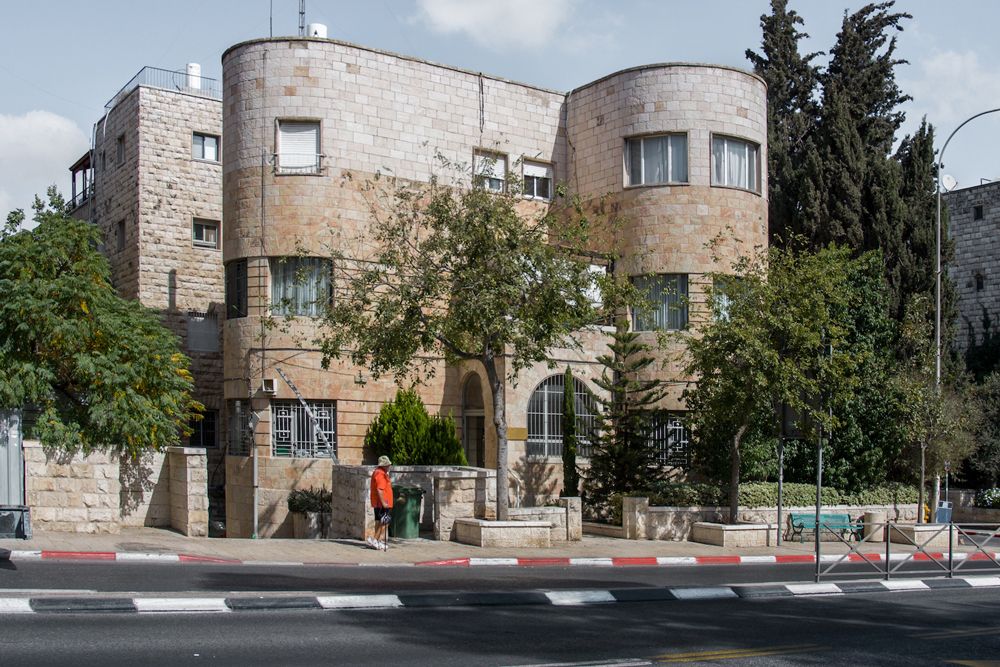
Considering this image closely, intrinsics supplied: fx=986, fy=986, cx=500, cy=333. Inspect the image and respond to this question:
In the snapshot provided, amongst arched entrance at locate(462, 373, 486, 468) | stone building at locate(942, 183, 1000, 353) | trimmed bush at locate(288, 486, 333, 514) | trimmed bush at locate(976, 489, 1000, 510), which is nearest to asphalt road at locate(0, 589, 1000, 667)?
trimmed bush at locate(288, 486, 333, 514)

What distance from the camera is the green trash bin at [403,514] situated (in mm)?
17844

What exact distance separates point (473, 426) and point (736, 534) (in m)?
7.50

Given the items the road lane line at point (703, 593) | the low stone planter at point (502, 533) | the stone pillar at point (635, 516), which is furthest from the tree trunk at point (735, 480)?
the road lane line at point (703, 593)

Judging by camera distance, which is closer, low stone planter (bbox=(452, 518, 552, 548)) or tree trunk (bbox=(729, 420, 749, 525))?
low stone planter (bbox=(452, 518, 552, 548))

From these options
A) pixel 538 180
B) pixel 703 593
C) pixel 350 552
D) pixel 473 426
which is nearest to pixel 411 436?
pixel 473 426

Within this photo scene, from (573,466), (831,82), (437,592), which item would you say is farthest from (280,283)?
(831,82)

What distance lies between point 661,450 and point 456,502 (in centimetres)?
712

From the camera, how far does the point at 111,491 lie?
55.7 feet

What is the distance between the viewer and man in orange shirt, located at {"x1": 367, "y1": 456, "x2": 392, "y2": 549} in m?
16.1

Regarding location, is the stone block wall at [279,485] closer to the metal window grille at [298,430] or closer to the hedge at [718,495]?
the metal window grille at [298,430]

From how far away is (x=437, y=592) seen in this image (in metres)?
11.8

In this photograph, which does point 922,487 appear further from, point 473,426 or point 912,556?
point 473,426

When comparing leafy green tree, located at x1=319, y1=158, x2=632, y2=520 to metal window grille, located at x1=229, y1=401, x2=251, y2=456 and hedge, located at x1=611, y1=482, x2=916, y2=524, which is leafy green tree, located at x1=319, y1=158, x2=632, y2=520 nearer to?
hedge, located at x1=611, y1=482, x2=916, y2=524

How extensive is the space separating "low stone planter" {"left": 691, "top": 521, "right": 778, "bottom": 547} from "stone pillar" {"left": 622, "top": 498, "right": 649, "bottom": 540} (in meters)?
1.20
